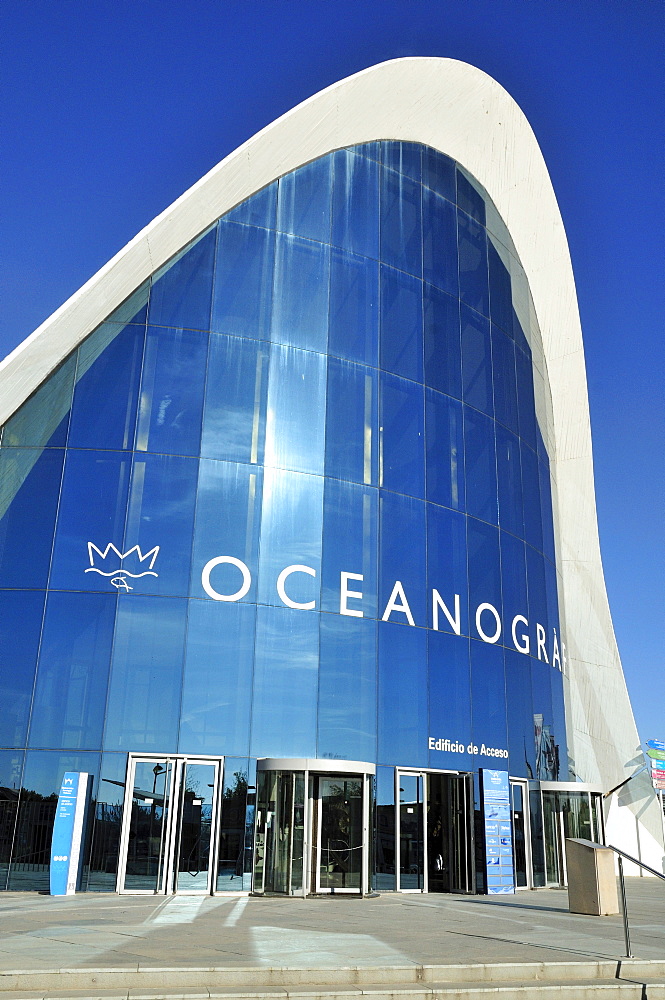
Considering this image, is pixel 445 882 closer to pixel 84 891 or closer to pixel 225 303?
pixel 84 891

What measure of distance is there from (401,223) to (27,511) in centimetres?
1342

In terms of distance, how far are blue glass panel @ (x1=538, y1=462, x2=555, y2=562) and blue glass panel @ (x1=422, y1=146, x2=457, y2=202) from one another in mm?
9302

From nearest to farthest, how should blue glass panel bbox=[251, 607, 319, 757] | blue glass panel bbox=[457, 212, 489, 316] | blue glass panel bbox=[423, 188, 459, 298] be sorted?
blue glass panel bbox=[251, 607, 319, 757], blue glass panel bbox=[423, 188, 459, 298], blue glass panel bbox=[457, 212, 489, 316]

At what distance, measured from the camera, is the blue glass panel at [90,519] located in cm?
1998

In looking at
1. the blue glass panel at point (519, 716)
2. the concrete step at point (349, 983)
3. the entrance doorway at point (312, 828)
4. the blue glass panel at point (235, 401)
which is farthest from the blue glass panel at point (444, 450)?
the concrete step at point (349, 983)

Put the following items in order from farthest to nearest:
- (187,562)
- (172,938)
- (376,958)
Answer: (187,562)
(172,938)
(376,958)

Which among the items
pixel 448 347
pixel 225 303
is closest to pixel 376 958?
pixel 225 303

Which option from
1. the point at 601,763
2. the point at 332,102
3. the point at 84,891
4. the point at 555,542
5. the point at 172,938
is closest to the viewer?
the point at 172,938

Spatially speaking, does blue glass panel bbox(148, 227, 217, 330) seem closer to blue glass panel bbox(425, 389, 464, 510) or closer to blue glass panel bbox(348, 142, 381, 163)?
blue glass panel bbox(348, 142, 381, 163)

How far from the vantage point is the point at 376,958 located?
9.74m

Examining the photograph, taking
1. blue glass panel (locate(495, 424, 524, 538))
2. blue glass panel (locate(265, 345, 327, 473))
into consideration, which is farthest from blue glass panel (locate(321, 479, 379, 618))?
blue glass panel (locate(495, 424, 524, 538))

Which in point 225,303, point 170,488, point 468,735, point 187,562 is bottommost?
point 468,735

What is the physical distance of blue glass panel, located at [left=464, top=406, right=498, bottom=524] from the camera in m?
26.0

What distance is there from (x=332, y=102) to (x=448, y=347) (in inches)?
295
